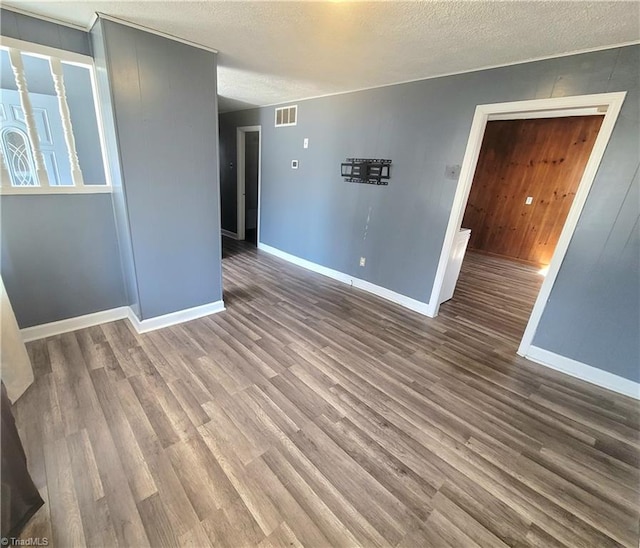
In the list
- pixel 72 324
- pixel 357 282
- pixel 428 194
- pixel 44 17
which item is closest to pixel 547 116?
pixel 428 194

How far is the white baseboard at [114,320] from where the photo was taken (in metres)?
2.38

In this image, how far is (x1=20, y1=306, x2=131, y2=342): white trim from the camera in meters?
2.35

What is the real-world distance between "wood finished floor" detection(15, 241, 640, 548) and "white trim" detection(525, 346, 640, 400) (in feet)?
0.29

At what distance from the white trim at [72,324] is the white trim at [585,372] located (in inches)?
152

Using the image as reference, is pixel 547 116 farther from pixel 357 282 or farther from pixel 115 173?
pixel 115 173

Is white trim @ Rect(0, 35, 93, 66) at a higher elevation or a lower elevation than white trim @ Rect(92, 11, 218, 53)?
lower

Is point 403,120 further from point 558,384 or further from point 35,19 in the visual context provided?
point 35,19

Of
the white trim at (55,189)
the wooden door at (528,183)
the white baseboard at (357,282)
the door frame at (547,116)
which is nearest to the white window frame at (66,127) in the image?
the white trim at (55,189)

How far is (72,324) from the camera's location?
2523mm

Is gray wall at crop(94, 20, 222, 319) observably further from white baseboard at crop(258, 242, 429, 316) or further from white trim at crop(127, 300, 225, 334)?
white baseboard at crop(258, 242, 429, 316)

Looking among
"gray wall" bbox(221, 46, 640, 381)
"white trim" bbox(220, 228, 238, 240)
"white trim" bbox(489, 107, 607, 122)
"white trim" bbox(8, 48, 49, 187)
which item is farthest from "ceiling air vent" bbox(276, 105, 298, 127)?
"white trim" bbox(8, 48, 49, 187)

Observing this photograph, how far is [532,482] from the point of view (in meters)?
1.55

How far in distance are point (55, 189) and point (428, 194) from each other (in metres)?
3.34

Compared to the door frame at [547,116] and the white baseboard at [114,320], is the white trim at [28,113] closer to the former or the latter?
the white baseboard at [114,320]
